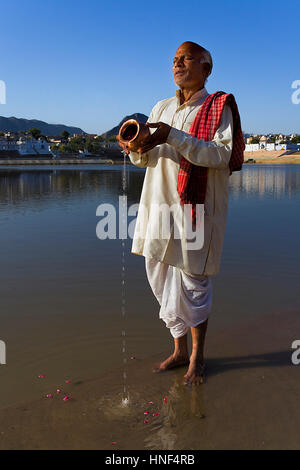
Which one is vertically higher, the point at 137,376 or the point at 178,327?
the point at 178,327

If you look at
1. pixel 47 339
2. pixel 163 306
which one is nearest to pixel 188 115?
pixel 163 306

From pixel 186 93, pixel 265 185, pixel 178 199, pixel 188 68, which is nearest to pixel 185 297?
pixel 178 199

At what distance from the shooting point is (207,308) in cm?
255

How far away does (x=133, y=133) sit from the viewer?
2.37 metres

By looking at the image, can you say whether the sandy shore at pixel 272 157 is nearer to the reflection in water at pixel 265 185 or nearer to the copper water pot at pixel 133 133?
the reflection in water at pixel 265 185

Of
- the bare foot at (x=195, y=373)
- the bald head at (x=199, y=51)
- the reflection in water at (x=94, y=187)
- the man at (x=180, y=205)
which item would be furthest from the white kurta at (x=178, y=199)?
the reflection in water at (x=94, y=187)

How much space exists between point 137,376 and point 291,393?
912 mm

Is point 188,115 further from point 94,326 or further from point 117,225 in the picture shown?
point 117,225

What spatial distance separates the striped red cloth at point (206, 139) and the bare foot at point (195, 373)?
931 millimetres

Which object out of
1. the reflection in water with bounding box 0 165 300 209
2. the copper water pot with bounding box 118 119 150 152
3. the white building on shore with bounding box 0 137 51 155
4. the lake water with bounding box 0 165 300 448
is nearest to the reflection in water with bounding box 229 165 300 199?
the reflection in water with bounding box 0 165 300 209

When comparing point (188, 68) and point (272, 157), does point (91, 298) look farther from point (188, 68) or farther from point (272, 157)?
point (272, 157)

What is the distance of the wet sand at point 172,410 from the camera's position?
1.96 meters

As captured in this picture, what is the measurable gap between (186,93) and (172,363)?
5.63 feet

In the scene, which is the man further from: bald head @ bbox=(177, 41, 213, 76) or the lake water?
the lake water
